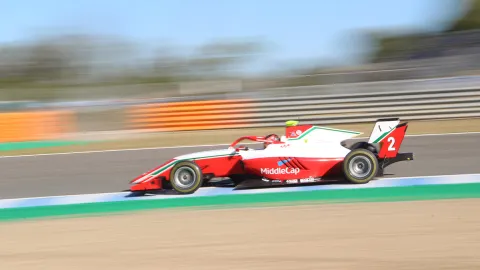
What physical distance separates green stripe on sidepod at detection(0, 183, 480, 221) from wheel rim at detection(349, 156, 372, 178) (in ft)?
0.90

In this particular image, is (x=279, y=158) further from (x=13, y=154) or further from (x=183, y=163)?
(x=13, y=154)

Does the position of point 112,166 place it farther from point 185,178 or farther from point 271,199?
point 271,199

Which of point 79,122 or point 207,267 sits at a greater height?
point 79,122

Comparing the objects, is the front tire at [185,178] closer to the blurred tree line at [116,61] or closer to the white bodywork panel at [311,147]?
the white bodywork panel at [311,147]

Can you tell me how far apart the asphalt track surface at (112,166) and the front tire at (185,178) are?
3.76 ft

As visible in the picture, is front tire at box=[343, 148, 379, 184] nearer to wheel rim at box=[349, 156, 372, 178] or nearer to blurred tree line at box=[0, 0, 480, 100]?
wheel rim at box=[349, 156, 372, 178]

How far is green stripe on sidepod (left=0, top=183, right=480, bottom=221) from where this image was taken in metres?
6.62

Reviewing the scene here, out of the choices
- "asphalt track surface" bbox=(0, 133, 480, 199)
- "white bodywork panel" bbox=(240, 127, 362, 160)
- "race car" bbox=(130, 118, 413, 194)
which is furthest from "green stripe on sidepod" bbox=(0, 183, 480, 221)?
"asphalt track surface" bbox=(0, 133, 480, 199)

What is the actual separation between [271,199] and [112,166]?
13.0 ft

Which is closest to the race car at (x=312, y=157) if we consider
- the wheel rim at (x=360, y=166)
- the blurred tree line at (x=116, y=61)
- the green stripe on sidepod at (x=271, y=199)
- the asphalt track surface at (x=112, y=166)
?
the wheel rim at (x=360, y=166)

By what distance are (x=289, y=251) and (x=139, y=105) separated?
456 inches

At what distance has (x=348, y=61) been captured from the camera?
34.2 m

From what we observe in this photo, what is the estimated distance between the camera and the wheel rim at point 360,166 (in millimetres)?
7148

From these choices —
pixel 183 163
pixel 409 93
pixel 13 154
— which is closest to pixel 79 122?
pixel 13 154
